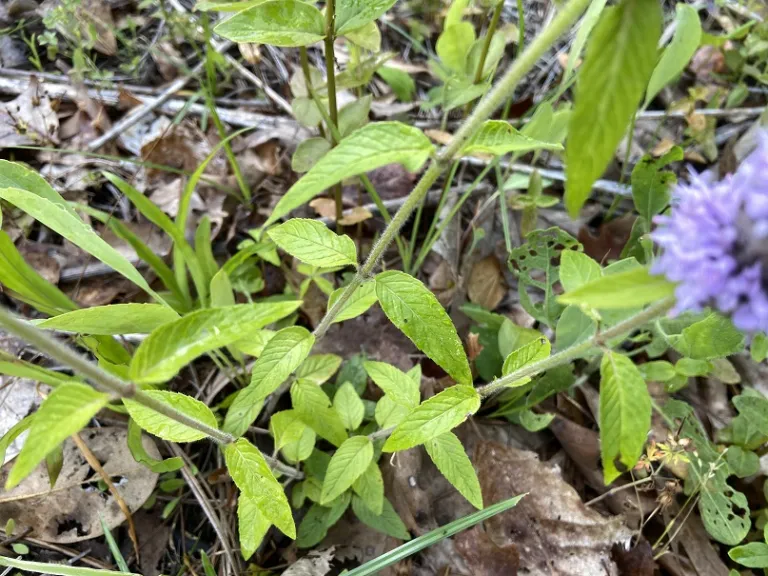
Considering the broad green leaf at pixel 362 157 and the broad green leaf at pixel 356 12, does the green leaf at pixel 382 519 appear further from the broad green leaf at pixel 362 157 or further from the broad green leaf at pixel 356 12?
the broad green leaf at pixel 356 12

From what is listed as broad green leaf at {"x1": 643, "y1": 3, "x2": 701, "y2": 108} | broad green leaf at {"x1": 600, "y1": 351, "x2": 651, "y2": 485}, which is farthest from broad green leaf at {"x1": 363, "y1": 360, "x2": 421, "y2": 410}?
broad green leaf at {"x1": 643, "y1": 3, "x2": 701, "y2": 108}

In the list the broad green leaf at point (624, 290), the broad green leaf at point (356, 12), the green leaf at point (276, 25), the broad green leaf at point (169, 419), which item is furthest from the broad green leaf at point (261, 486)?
the broad green leaf at point (356, 12)

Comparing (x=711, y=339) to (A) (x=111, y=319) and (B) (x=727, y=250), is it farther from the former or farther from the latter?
(A) (x=111, y=319)

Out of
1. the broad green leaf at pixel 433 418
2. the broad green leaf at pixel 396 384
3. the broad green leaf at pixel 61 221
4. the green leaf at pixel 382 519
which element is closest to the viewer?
the broad green leaf at pixel 433 418

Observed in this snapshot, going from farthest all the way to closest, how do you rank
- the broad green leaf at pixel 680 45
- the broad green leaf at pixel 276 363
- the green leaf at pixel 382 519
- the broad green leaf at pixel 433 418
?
1. the broad green leaf at pixel 680 45
2. the green leaf at pixel 382 519
3. the broad green leaf at pixel 276 363
4. the broad green leaf at pixel 433 418

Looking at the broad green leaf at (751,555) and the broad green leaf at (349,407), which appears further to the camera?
the broad green leaf at (349,407)

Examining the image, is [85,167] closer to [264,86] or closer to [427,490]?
[264,86]

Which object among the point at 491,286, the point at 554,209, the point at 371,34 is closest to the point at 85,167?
the point at 371,34

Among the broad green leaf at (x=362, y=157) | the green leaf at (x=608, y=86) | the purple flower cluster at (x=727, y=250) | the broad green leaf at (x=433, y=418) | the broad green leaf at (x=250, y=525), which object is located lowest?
the broad green leaf at (x=250, y=525)
